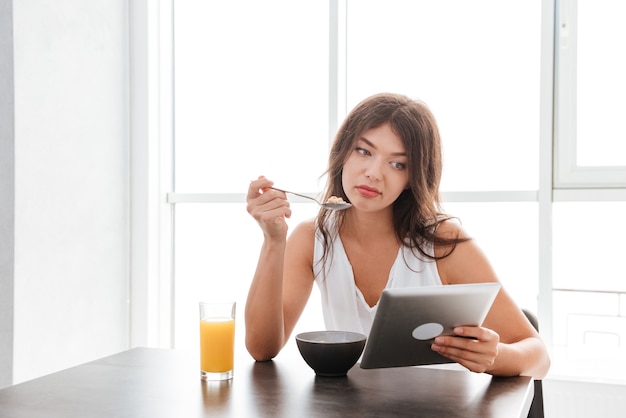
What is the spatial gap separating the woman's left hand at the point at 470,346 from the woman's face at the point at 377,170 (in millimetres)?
588

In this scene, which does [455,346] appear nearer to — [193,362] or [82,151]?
[193,362]

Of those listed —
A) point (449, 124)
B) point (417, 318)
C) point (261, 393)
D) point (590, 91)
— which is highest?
point (590, 91)

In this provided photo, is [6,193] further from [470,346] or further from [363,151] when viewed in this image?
[470,346]

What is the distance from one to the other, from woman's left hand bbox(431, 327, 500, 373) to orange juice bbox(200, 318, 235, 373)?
1.23 ft

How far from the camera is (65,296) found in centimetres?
262

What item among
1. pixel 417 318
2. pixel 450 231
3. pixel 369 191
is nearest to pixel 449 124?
pixel 450 231

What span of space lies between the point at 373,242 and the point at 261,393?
0.82m

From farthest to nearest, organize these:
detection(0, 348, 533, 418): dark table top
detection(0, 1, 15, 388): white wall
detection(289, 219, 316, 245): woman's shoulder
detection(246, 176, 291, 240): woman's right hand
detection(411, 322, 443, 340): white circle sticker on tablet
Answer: detection(0, 1, 15, 388): white wall < detection(289, 219, 316, 245): woman's shoulder < detection(246, 176, 291, 240): woman's right hand < detection(411, 322, 443, 340): white circle sticker on tablet < detection(0, 348, 533, 418): dark table top

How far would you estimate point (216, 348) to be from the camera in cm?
118

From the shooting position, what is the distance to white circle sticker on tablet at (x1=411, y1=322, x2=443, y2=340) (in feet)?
3.59

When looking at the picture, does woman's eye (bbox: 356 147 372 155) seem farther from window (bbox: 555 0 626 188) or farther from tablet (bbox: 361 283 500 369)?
window (bbox: 555 0 626 188)

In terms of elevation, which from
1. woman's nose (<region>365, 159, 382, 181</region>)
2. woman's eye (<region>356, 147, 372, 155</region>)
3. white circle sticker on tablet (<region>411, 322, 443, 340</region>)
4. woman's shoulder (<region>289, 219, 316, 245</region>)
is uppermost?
woman's eye (<region>356, 147, 372, 155</region>)

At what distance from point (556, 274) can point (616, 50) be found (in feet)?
2.85

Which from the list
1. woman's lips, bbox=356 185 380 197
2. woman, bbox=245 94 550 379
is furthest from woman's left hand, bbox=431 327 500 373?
woman's lips, bbox=356 185 380 197
